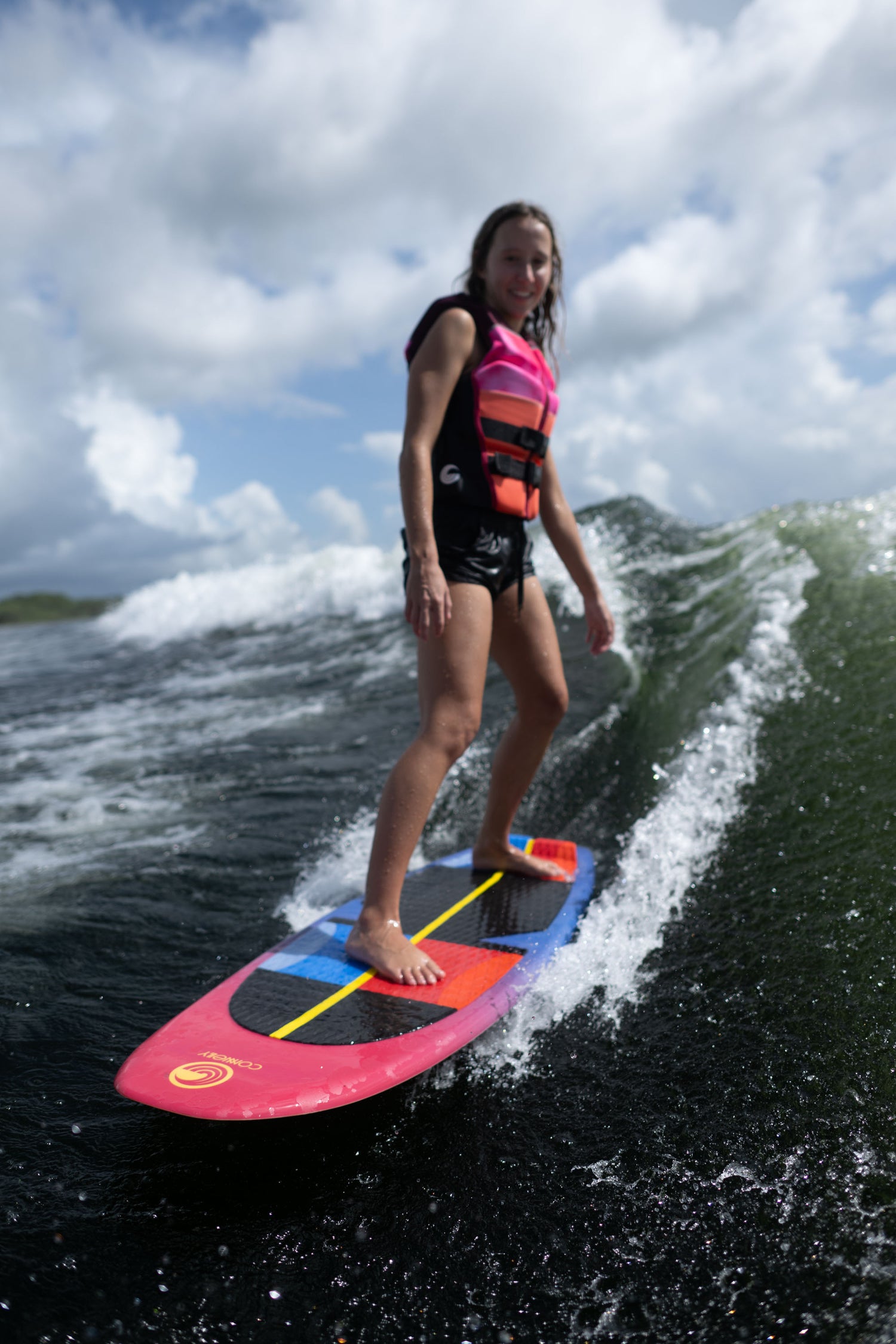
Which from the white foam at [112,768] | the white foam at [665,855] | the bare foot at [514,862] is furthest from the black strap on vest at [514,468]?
the white foam at [112,768]

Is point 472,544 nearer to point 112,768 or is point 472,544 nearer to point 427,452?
point 427,452

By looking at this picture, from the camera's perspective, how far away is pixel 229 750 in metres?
6.19

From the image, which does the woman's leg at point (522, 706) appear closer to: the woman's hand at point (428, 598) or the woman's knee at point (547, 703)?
the woman's knee at point (547, 703)

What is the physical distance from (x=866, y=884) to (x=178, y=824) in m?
3.42

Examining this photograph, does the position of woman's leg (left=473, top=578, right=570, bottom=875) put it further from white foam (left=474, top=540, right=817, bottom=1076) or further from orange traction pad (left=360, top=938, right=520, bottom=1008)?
orange traction pad (left=360, top=938, right=520, bottom=1008)

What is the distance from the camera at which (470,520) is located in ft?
9.37

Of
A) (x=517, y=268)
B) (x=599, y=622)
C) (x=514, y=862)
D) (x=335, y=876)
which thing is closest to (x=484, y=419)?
(x=517, y=268)

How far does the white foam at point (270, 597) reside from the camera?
44.4 feet

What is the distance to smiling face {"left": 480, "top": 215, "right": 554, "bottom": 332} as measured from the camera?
114 inches

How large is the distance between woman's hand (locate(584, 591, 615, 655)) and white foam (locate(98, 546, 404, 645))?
844 cm

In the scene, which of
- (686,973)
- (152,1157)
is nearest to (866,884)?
(686,973)

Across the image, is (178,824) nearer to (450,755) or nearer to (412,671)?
(450,755)

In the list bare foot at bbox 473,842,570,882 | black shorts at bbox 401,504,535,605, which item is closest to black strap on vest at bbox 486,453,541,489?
black shorts at bbox 401,504,535,605

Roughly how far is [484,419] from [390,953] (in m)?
1.78
